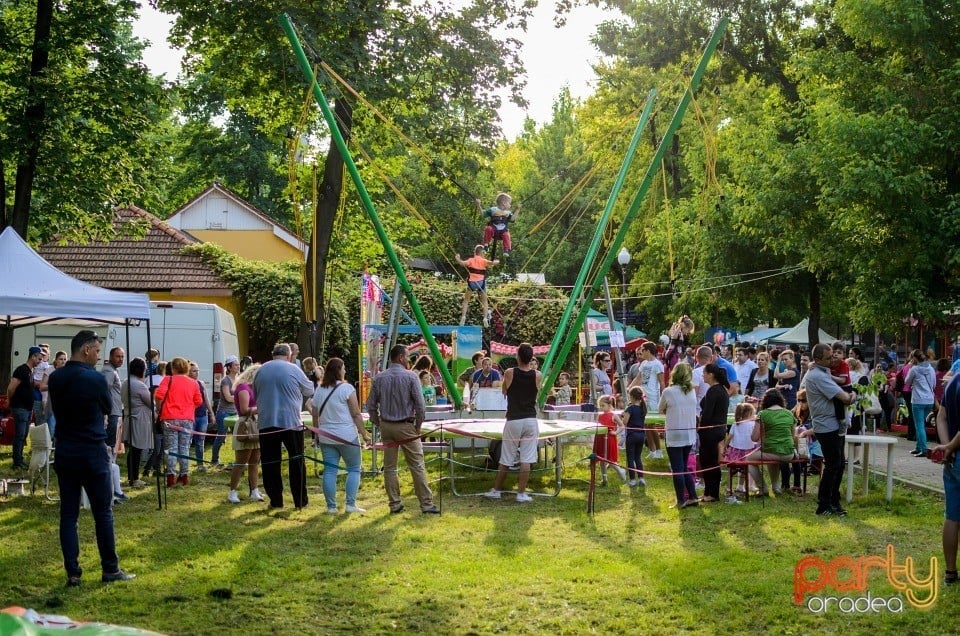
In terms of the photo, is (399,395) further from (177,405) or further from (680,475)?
(177,405)

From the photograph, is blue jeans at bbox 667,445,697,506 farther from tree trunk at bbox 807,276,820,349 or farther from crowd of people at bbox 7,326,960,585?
tree trunk at bbox 807,276,820,349

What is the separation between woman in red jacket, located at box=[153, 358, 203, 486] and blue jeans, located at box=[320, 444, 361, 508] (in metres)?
2.64

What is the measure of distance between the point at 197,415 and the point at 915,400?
12128 mm

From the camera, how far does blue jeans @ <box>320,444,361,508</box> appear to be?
1251 centimetres

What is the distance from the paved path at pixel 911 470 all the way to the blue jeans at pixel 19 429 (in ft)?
37.1

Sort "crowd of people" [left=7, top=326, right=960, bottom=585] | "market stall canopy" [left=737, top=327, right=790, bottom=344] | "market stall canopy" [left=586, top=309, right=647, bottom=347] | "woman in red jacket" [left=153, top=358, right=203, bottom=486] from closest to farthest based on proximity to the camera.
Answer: "crowd of people" [left=7, top=326, right=960, bottom=585] < "woman in red jacket" [left=153, top=358, right=203, bottom=486] < "market stall canopy" [left=586, top=309, right=647, bottom=347] < "market stall canopy" [left=737, top=327, right=790, bottom=344]

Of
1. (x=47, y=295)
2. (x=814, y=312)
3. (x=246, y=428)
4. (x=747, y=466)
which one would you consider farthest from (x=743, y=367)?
(x=814, y=312)

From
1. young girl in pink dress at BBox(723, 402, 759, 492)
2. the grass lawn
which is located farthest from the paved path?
young girl in pink dress at BBox(723, 402, 759, 492)

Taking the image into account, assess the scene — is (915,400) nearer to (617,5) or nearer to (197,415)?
(197,415)

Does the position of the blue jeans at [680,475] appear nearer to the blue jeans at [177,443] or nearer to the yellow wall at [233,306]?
the blue jeans at [177,443]

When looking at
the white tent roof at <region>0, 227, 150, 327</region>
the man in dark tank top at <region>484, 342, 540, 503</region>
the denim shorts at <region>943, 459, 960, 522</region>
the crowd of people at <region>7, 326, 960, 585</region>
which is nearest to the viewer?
the denim shorts at <region>943, 459, 960, 522</region>

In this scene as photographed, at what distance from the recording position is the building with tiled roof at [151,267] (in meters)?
32.7

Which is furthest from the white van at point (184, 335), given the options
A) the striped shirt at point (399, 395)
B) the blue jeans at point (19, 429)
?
the striped shirt at point (399, 395)

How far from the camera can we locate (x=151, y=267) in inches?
1324
